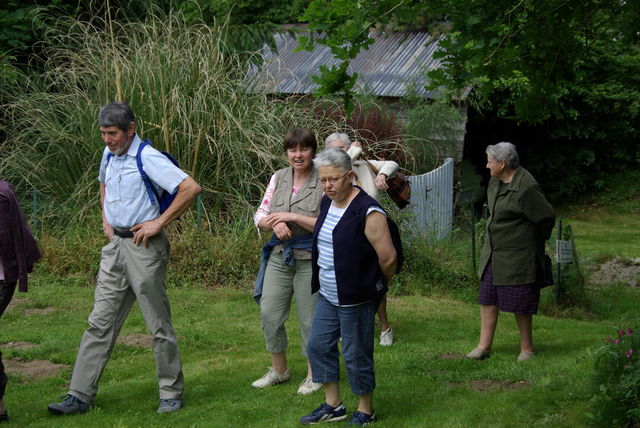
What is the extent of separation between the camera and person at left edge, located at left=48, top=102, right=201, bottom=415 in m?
6.02

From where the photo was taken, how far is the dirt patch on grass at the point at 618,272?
1312 centimetres

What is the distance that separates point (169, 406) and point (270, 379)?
87 centimetres

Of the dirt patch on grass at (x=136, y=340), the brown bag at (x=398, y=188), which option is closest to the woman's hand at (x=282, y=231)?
the brown bag at (x=398, y=188)

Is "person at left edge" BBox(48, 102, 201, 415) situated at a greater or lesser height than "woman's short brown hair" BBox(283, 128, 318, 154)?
lesser

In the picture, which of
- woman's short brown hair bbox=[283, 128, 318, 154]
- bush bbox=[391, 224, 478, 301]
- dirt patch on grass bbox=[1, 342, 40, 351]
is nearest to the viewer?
woman's short brown hair bbox=[283, 128, 318, 154]

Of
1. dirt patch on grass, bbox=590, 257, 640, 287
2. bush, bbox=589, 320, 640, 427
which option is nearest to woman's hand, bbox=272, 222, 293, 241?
bush, bbox=589, 320, 640, 427

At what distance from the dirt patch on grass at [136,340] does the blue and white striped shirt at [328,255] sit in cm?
331

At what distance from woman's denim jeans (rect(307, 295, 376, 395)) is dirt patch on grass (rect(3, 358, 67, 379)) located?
2821 millimetres

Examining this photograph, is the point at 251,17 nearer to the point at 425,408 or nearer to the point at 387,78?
the point at 387,78

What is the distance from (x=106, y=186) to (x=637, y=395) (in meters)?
3.69

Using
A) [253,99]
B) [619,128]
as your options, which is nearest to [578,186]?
[619,128]

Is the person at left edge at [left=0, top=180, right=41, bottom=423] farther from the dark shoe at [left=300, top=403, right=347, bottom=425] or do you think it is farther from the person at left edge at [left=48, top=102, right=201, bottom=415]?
the dark shoe at [left=300, top=403, right=347, bottom=425]

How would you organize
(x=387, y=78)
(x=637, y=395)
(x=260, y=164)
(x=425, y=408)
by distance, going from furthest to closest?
(x=387, y=78) → (x=260, y=164) → (x=425, y=408) → (x=637, y=395)

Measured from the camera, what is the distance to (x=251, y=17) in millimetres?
22922
